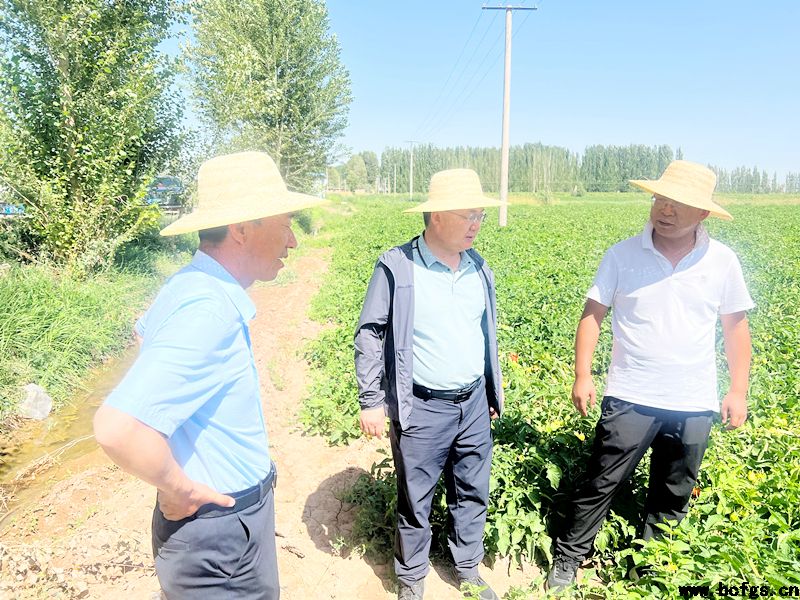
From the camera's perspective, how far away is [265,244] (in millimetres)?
1699

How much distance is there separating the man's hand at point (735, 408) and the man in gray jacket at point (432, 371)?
1.24 m

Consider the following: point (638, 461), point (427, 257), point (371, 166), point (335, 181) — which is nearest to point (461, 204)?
point (427, 257)

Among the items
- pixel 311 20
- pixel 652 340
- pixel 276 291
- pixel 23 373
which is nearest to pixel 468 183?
pixel 652 340

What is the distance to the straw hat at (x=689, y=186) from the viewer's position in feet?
8.24

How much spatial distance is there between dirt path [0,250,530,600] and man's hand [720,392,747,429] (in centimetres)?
142

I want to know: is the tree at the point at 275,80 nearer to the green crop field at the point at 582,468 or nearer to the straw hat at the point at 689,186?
the green crop field at the point at 582,468

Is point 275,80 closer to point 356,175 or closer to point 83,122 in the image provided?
point 83,122

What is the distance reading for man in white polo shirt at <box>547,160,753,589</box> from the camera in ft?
8.55

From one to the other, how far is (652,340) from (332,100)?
25.3 metres

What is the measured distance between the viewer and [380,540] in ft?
10.7

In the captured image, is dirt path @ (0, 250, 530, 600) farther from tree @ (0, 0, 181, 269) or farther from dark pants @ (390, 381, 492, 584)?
tree @ (0, 0, 181, 269)

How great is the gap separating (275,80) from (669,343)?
74.9 feet

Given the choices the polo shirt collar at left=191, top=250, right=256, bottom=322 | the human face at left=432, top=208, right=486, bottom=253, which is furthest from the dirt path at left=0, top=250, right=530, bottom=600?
the polo shirt collar at left=191, top=250, right=256, bottom=322

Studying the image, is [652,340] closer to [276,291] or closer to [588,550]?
[588,550]
